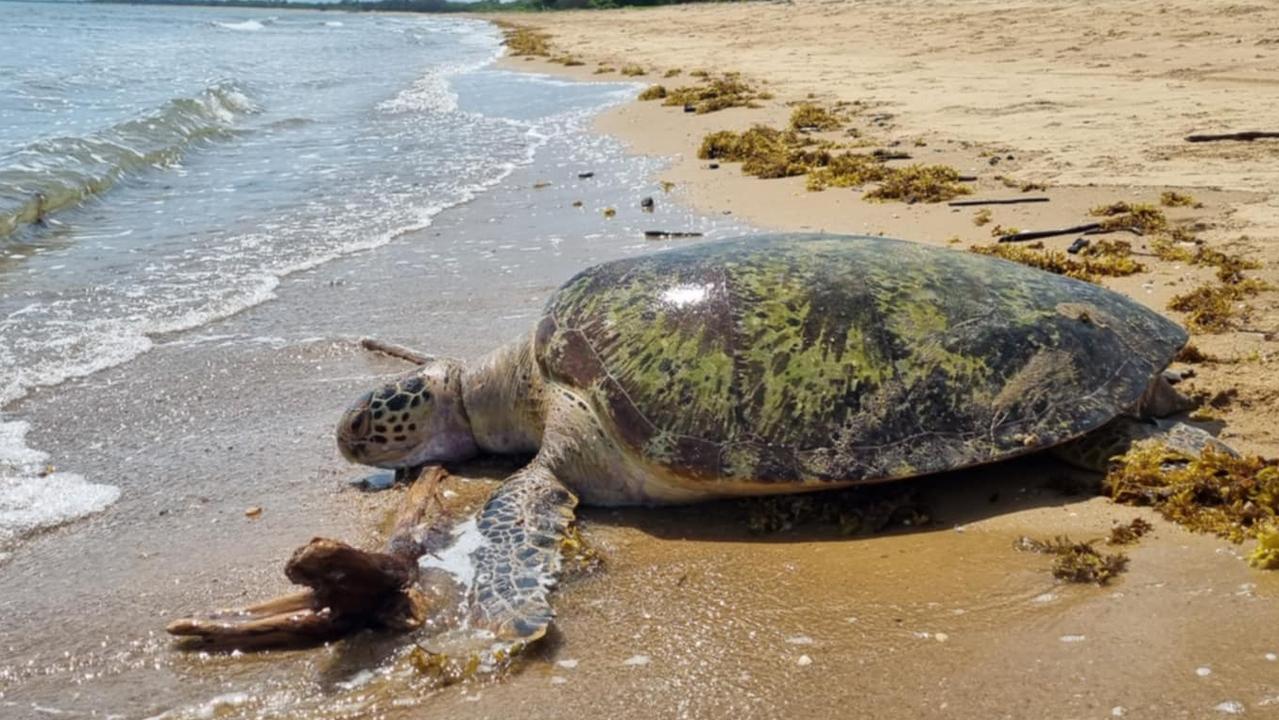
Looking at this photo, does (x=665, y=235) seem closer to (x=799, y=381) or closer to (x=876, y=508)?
(x=799, y=381)

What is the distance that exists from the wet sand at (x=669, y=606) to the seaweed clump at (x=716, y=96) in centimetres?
1061

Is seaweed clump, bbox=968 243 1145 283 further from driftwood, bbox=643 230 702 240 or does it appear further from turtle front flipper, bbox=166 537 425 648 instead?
turtle front flipper, bbox=166 537 425 648

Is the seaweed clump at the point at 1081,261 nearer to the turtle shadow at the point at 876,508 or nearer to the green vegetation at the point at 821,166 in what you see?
the green vegetation at the point at 821,166

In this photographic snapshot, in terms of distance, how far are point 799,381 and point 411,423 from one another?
1686 mm

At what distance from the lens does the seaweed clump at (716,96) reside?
1480cm

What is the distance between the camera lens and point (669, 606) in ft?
10.6

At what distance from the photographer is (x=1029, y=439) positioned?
12.0 ft

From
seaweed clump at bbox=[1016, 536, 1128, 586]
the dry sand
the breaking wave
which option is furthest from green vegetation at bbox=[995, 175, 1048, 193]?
the breaking wave

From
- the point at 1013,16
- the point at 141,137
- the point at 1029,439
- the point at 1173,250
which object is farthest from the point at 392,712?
the point at 1013,16

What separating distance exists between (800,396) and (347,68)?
25834mm

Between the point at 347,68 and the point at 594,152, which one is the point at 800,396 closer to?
→ the point at 594,152

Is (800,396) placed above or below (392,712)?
above

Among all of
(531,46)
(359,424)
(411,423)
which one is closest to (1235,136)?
(411,423)

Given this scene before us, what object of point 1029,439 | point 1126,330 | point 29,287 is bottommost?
point 29,287
